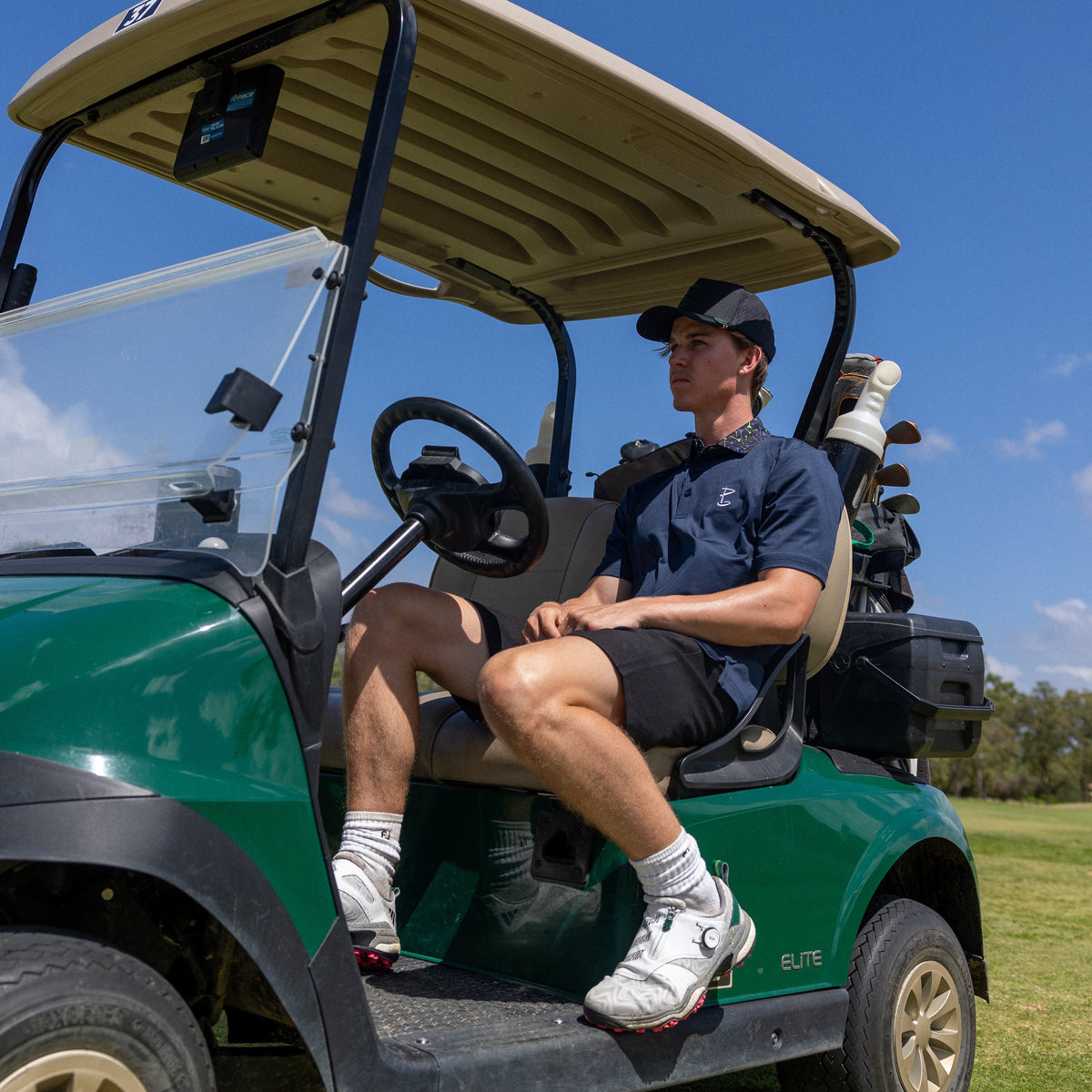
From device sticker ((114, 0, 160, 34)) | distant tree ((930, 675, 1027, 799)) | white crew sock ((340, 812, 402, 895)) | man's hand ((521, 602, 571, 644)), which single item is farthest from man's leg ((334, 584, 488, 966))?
distant tree ((930, 675, 1027, 799))

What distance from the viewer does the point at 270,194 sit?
3.31 m

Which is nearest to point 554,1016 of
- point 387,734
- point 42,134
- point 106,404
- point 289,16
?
point 387,734

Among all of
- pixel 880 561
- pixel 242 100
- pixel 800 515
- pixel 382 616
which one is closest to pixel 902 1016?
pixel 800 515

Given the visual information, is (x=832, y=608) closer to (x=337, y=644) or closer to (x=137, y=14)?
(x=337, y=644)

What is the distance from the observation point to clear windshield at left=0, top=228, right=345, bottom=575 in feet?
6.53

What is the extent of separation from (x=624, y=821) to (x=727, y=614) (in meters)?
0.55

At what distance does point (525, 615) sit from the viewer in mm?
3520

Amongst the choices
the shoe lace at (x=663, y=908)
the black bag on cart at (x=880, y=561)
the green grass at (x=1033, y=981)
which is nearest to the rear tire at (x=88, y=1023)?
the shoe lace at (x=663, y=908)

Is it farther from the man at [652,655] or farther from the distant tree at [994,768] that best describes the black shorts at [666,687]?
the distant tree at [994,768]

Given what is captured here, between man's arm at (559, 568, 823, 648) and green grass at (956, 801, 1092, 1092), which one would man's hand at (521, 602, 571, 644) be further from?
green grass at (956, 801, 1092, 1092)

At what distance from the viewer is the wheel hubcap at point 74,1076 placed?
1523 mm

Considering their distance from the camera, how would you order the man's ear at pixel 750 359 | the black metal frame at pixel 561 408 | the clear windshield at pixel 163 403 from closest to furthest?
the clear windshield at pixel 163 403
the man's ear at pixel 750 359
the black metal frame at pixel 561 408

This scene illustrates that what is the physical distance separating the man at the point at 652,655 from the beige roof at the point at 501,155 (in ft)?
1.07

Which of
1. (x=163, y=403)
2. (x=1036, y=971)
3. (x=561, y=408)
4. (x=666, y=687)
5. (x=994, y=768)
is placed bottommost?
(x=994, y=768)
